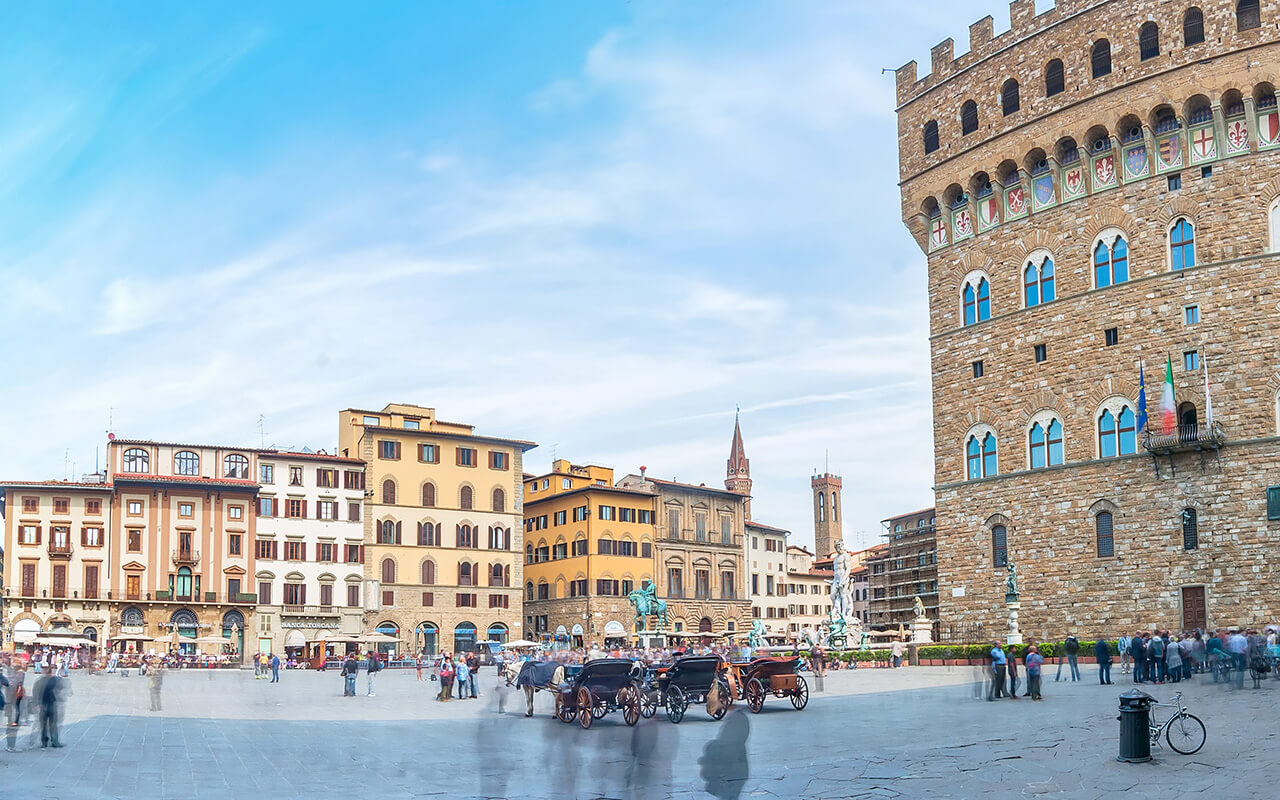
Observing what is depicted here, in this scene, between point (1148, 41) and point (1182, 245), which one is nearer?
point (1182, 245)

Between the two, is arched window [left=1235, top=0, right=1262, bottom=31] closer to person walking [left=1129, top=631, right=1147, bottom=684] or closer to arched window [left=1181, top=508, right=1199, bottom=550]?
arched window [left=1181, top=508, right=1199, bottom=550]

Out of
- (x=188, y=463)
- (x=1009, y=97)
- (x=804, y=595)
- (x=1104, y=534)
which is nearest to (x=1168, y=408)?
(x=1104, y=534)

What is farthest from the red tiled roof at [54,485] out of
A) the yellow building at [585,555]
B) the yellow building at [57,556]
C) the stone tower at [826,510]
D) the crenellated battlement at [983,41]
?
the stone tower at [826,510]

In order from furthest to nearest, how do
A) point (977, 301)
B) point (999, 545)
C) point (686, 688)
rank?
point (977, 301) < point (999, 545) < point (686, 688)

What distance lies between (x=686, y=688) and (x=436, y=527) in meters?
49.3

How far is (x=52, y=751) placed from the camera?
58.5 ft

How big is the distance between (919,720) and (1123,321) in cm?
2046

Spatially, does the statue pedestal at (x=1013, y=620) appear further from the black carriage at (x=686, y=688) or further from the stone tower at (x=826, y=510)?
the stone tower at (x=826, y=510)

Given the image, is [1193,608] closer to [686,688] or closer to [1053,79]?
[1053,79]

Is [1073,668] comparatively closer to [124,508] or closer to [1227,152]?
[1227,152]

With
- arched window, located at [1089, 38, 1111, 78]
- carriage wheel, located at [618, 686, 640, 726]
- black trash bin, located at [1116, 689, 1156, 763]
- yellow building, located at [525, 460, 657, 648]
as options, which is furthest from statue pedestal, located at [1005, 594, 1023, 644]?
yellow building, located at [525, 460, 657, 648]

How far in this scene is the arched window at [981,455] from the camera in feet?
132

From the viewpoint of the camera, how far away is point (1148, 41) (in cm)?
3678

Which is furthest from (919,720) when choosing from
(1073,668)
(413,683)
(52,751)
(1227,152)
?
(413,683)
